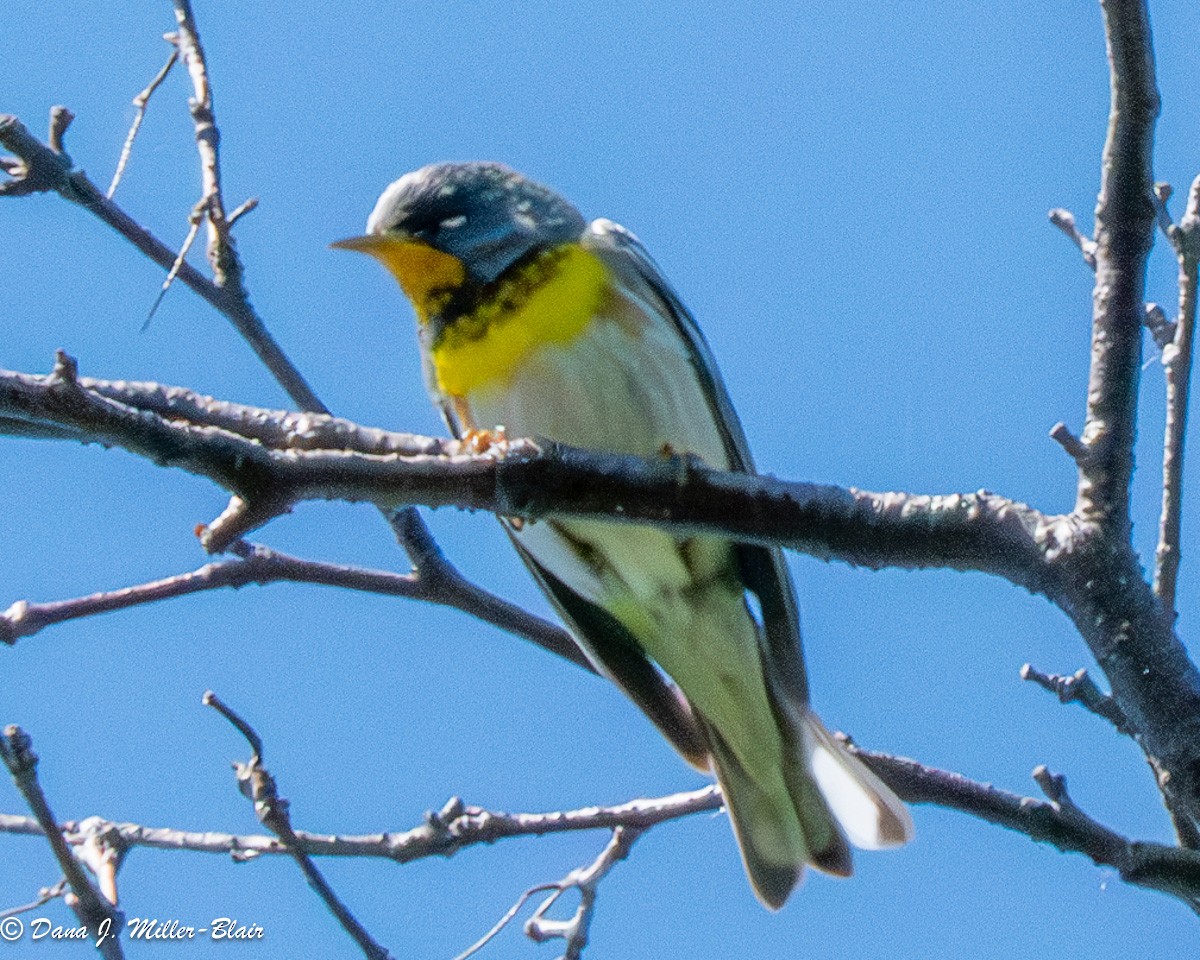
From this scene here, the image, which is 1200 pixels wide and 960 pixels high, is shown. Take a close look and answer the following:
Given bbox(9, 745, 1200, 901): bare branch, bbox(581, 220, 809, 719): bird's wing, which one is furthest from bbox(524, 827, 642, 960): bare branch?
bbox(581, 220, 809, 719): bird's wing

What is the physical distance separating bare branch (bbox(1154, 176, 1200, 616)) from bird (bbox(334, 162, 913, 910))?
102 cm

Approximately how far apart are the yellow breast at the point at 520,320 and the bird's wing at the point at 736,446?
0.16 meters

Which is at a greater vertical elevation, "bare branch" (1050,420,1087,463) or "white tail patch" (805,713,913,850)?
"bare branch" (1050,420,1087,463)

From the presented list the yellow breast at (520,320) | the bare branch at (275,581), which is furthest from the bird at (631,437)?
the bare branch at (275,581)

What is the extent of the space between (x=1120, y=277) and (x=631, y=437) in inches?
60.7

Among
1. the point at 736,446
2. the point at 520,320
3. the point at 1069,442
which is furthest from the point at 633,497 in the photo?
the point at 736,446

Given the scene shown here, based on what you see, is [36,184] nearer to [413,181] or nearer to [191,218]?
[191,218]

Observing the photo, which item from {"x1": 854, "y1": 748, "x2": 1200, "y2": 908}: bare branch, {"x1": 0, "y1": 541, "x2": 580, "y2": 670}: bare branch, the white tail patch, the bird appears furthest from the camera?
→ the bird

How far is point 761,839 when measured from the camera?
3.66 m

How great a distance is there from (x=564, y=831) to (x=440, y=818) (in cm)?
28

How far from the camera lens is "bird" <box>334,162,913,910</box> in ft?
11.6

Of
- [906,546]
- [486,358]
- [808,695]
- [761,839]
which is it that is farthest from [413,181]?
[906,546]

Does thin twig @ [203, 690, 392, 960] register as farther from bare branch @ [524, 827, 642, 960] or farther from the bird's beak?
the bird's beak

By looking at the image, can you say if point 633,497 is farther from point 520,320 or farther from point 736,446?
point 736,446
